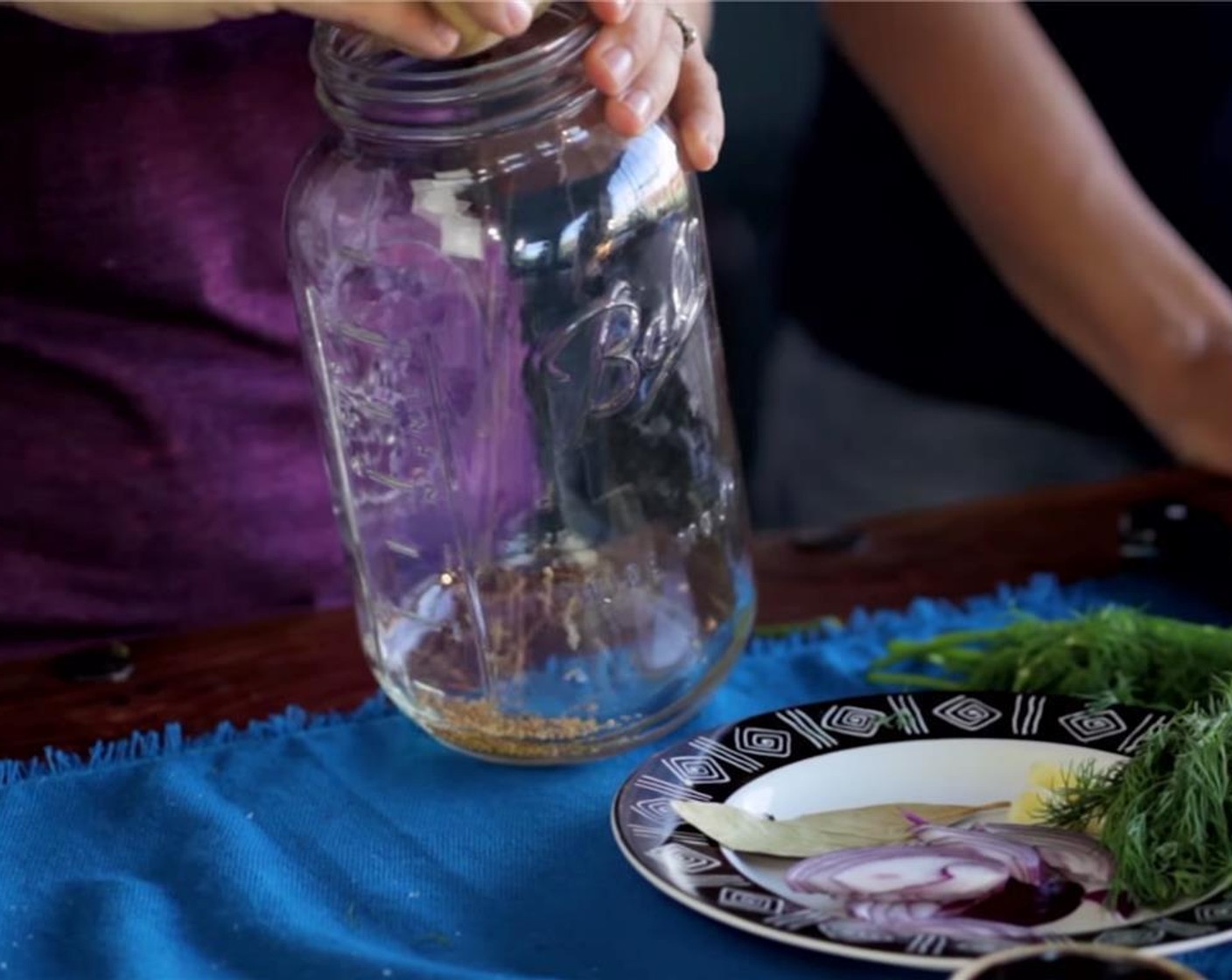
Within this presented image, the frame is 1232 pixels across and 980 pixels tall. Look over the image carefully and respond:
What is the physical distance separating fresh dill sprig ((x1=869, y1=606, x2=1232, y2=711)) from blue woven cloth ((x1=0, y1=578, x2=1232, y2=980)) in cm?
4

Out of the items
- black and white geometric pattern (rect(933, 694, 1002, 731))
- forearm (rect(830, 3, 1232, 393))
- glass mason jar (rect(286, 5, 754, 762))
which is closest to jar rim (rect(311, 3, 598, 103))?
glass mason jar (rect(286, 5, 754, 762))

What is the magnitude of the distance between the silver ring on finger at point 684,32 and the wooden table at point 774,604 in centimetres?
28

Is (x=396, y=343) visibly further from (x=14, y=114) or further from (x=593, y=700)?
(x=14, y=114)

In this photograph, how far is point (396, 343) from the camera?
0.73 metres

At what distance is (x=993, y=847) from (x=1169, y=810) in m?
0.06

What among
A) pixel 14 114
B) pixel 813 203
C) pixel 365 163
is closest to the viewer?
pixel 365 163

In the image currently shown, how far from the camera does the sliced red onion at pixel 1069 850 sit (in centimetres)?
60

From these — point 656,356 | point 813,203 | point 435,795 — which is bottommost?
point 813,203

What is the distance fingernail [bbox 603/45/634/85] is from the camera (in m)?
0.68

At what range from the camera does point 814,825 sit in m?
0.65

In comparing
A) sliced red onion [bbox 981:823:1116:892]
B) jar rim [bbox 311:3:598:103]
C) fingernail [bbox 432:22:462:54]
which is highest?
fingernail [bbox 432:22:462:54]

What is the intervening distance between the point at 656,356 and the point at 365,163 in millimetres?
141

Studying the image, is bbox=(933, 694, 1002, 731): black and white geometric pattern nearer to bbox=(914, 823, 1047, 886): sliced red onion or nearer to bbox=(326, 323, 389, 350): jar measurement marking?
bbox=(914, 823, 1047, 886): sliced red onion

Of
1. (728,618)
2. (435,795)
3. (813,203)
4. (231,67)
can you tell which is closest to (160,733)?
(435,795)
